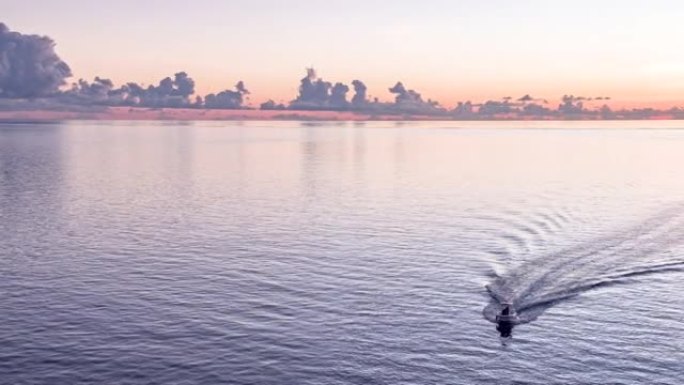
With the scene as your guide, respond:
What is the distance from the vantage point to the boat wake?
78.5 meters

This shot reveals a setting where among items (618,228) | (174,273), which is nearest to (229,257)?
(174,273)

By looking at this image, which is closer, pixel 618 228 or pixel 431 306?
pixel 431 306

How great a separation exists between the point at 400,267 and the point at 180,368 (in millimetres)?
40068

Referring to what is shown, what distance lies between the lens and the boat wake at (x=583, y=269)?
7850 cm

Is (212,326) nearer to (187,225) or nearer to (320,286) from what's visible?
(320,286)

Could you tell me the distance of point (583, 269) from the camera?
91.0 meters

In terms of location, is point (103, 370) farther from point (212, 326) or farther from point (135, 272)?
point (135, 272)

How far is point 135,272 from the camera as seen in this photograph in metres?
88.8

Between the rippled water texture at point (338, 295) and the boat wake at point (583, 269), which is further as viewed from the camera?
the boat wake at point (583, 269)

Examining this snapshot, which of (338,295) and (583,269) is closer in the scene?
(338,295)

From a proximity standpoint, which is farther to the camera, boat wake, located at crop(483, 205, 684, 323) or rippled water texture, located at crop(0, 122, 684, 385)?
boat wake, located at crop(483, 205, 684, 323)

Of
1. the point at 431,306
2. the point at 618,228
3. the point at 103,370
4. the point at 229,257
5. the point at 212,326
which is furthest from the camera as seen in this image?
the point at 618,228

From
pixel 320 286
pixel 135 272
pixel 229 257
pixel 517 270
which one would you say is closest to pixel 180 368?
pixel 320 286

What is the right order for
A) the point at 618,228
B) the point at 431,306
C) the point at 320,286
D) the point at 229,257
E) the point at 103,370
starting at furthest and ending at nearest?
the point at 618,228
the point at 229,257
the point at 320,286
the point at 431,306
the point at 103,370
